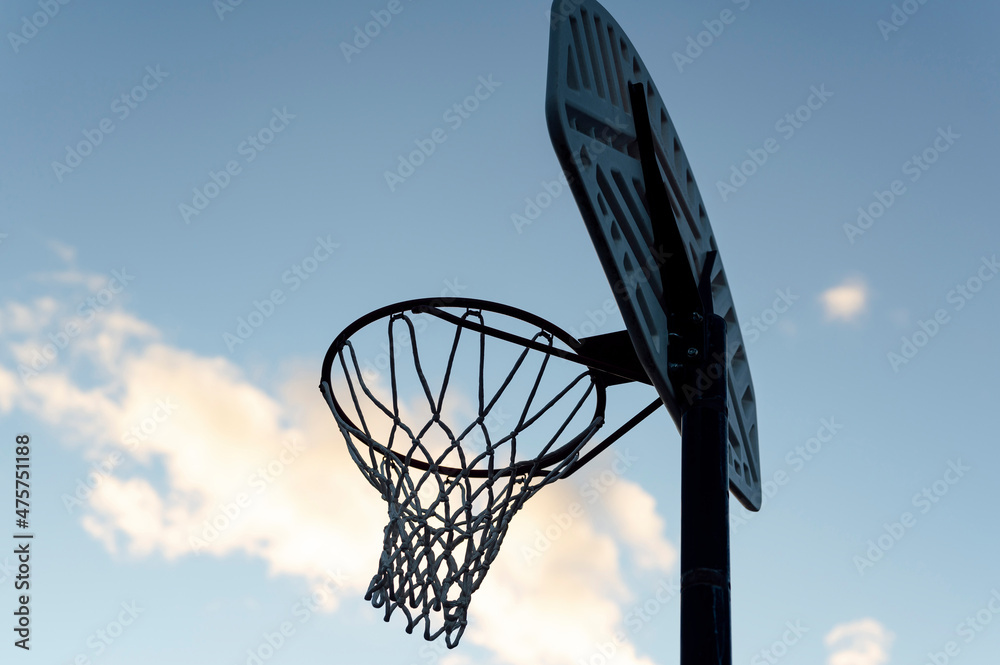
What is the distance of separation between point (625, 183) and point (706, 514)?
43.6 inches

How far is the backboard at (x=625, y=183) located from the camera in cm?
303

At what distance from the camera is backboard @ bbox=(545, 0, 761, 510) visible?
3.03 metres

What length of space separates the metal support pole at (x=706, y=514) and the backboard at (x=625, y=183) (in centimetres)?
11

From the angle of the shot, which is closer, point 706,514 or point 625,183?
point 706,514

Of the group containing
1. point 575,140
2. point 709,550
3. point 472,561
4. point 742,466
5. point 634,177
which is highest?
point 634,177

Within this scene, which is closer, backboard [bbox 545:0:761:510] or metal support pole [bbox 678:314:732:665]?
metal support pole [bbox 678:314:732:665]

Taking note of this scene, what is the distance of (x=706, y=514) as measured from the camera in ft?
9.96

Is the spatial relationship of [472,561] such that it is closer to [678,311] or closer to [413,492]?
[413,492]

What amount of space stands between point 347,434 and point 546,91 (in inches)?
84.8

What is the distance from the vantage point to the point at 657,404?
152 inches

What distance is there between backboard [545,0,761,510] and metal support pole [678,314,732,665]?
0.11 meters

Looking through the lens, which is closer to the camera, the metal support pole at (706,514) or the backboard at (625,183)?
the metal support pole at (706,514)

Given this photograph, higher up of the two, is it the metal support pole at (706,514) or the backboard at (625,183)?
the backboard at (625,183)

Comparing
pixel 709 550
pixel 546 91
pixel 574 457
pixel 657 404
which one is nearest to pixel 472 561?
pixel 574 457
